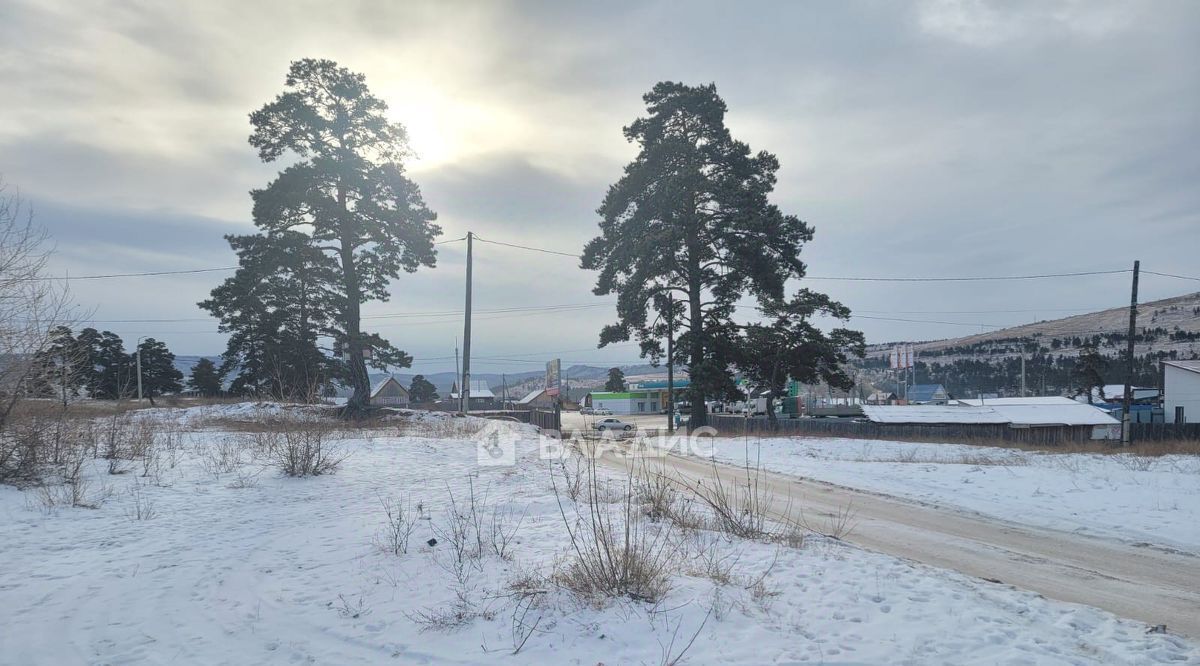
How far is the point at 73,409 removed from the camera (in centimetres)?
1178

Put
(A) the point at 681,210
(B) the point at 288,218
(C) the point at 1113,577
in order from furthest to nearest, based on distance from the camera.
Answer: (A) the point at 681,210, (B) the point at 288,218, (C) the point at 1113,577

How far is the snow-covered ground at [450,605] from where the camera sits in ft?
14.8

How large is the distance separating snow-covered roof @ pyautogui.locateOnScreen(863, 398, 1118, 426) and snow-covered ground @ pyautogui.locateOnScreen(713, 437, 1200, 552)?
539 inches

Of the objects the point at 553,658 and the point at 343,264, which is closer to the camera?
the point at 553,658

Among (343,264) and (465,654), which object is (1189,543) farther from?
(343,264)

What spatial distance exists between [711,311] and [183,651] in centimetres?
2761

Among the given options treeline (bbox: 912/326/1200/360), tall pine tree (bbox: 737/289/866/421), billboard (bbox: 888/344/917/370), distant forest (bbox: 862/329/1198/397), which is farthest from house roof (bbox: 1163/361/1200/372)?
treeline (bbox: 912/326/1200/360)

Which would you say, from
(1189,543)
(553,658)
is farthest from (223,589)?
(1189,543)

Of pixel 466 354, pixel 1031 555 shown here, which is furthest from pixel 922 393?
pixel 1031 555

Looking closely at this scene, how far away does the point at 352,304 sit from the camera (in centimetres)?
2691

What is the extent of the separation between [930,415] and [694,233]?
1836 centimetres

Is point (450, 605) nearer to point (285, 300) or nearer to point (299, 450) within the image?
point (299, 450)

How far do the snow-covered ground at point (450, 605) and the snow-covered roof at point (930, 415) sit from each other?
105ft

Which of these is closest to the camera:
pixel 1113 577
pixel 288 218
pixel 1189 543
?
pixel 1113 577
